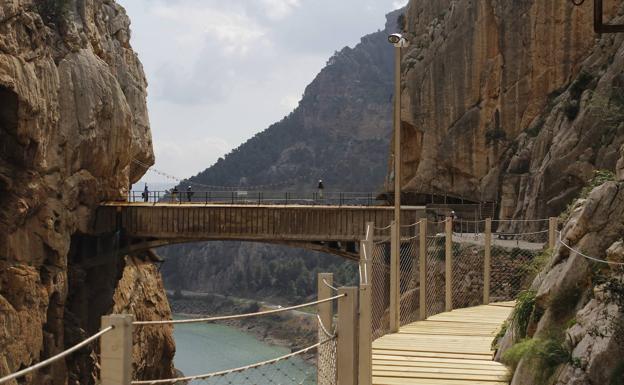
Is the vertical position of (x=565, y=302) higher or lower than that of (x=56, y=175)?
lower

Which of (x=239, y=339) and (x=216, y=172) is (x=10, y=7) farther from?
(x=216, y=172)

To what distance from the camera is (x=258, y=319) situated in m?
76.6

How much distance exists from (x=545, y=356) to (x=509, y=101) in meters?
27.6

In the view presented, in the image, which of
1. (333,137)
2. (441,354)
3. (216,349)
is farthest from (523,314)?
(333,137)

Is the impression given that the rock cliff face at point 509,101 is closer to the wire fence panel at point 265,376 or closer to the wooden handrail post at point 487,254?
the wire fence panel at point 265,376

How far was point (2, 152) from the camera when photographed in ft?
70.9

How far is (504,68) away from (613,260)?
27982mm

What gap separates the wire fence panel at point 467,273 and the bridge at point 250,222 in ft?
9.68

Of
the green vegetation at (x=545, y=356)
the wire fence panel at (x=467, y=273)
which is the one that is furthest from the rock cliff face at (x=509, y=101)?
the green vegetation at (x=545, y=356)

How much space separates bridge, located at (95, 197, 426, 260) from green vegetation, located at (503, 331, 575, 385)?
61.6ft

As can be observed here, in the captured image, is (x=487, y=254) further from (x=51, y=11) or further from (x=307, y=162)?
(x=307, y=162)

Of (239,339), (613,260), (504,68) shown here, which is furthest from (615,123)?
(239,339)

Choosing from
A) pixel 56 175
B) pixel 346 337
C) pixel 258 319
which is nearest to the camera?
pixel 346 337

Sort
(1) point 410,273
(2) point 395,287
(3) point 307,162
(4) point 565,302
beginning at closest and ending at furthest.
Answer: (4) point 565,302, (2) point 395,287, (1) point 410,273, (3) point 307,162
